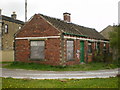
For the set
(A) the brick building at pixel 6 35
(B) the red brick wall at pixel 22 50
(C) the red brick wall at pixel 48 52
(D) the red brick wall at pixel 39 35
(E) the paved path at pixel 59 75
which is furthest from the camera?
(A) the brick building at pixel 6 35

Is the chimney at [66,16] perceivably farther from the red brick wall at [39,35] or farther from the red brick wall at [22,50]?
the red brick wall at [22,50]

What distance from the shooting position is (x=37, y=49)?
2555 cm

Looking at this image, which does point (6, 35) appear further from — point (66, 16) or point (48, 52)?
point (48, 52)

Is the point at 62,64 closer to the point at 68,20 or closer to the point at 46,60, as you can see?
the point at 46,60

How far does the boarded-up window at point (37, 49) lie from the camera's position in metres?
25.3

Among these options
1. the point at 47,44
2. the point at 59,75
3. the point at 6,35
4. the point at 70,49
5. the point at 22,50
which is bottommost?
the point at 59,75

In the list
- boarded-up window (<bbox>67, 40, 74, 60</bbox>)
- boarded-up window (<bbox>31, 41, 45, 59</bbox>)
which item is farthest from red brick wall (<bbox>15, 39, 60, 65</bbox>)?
boarded-up window (<bbox>67, 40, 74, 60</bbox>)

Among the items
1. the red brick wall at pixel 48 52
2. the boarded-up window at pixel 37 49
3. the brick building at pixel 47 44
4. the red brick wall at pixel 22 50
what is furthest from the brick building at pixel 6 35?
the boarded-up window at pixel 37 49

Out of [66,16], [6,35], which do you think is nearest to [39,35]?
[66,16]

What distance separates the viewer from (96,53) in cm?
3284

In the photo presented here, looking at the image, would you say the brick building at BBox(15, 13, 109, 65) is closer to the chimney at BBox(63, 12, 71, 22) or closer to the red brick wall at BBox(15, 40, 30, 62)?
the red brick wall at BBox(15, 40, 30, 62)

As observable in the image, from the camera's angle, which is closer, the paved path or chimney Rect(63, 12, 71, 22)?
the paved path

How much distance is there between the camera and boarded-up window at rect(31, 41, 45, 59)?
25.3 m

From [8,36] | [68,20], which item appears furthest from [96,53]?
[8,36]
